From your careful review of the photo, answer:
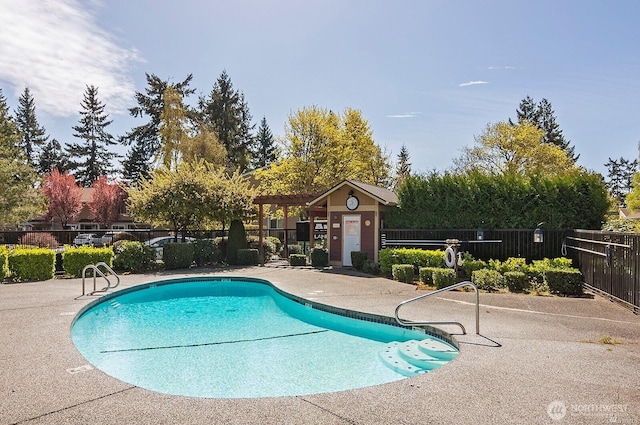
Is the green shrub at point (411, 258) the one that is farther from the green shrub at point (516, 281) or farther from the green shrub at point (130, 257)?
the green shrub at point (130, 257)

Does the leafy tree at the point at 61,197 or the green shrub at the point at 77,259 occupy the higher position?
the leafy tree at the point at 61,197

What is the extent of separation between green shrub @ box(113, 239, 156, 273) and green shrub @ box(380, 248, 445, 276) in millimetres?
9017

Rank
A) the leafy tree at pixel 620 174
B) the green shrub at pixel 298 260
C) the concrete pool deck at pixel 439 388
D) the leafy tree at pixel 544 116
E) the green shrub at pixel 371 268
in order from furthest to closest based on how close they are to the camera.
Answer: the leafy tree at pixel 620 174
the leafy tree at pixel 544 116
the green shrub at pixel 298 260
the green shrub at pixel 371 268
the concrete pool deck at pixel 439 388

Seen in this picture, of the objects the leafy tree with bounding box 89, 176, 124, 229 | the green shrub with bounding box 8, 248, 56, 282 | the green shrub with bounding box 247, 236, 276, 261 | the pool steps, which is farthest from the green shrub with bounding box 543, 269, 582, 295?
the leafy tree with bounding box 89, 176, 124, 229

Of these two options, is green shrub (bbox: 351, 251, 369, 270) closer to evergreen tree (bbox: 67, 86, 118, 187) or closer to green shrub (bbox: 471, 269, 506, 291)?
green shrub (bbox: 471, 269, 506, 291)

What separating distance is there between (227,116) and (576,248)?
35997 millimetres

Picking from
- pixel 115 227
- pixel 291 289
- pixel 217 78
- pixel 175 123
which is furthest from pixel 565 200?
pixel 217 78

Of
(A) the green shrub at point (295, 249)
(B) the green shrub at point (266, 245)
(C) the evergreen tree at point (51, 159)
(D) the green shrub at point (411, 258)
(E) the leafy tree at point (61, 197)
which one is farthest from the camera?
(C) the evergreen tree at point (51, 159)

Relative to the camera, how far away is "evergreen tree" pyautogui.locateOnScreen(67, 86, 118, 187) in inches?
1784

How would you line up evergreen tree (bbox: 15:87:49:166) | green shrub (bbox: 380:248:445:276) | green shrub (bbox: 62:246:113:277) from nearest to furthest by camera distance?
green shrub (bbox: 380:248:445:276)
green shrub (bbox: 62:246:113:277)
evergreen tree (bbox: 15:87:49:166)

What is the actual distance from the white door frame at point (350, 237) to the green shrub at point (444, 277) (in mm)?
5566

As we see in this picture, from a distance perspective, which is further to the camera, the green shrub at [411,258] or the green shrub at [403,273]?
the green shrub at [411,258]

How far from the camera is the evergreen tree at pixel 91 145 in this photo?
4531cm

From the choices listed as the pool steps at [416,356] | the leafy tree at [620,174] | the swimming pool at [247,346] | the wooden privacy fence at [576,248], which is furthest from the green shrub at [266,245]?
the leafy tree at [620,174]
